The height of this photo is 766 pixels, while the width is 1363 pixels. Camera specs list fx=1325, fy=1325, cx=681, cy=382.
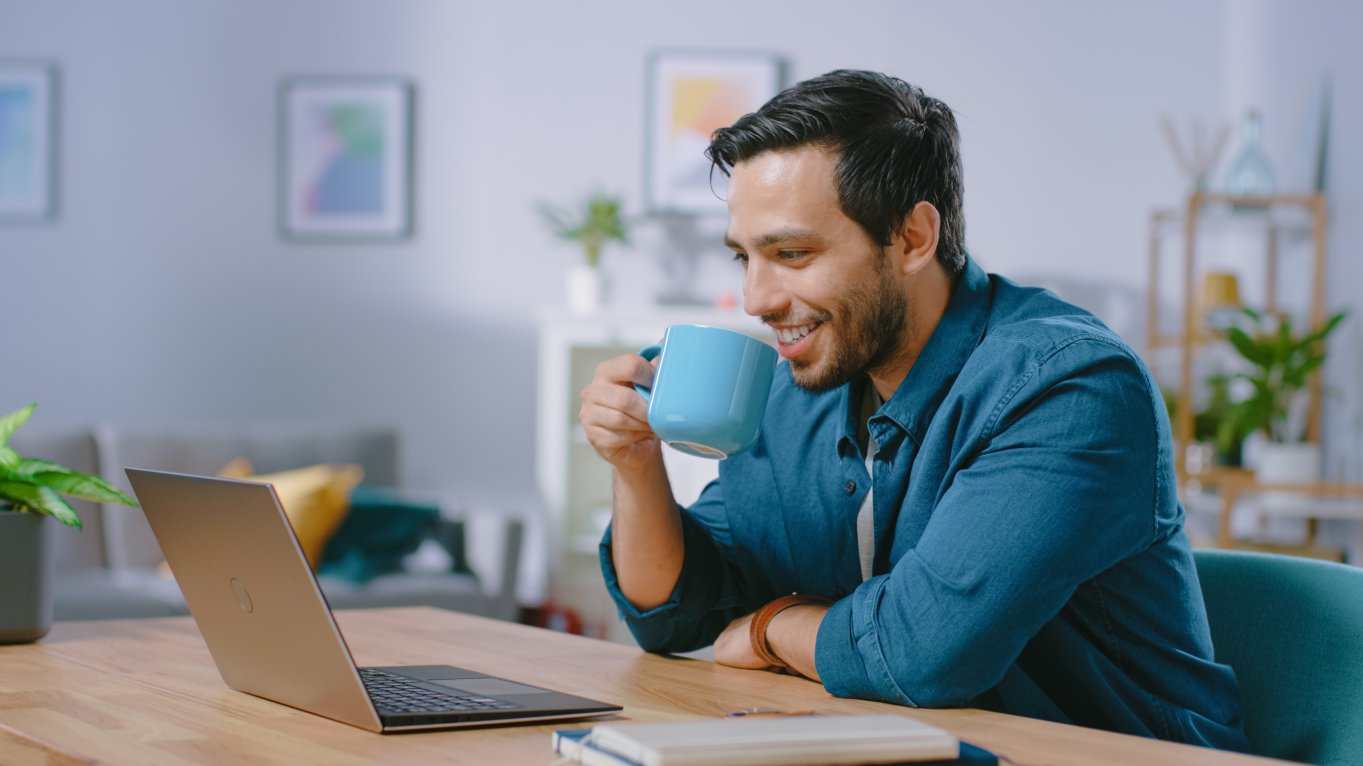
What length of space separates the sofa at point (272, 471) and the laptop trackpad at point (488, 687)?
2.64 meters

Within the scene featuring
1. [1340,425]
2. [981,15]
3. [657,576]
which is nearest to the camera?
[657,576]

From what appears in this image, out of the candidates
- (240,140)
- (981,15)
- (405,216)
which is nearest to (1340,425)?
(981,15)

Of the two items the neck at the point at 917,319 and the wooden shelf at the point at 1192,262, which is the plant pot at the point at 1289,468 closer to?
the wooden shelf at the point at 1192,262

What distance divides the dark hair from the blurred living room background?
3411 millimetres

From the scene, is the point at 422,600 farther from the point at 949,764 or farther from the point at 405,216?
the point at 949,764

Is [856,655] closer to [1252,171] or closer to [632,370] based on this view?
[632,370]

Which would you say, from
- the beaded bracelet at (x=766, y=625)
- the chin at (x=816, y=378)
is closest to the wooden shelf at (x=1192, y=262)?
the chin at (x=816, y=378)

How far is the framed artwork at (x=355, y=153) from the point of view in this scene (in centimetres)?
489

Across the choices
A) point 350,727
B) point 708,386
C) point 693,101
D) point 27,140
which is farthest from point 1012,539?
point 27,140

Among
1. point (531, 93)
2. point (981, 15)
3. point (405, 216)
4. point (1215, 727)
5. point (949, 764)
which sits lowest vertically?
point (1215, 727)

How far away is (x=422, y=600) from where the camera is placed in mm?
3688

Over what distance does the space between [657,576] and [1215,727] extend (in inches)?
20.7

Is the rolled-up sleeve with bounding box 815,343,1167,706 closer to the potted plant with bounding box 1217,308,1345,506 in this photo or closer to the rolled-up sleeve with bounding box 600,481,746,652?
the rolled-up sleeve with bounding box 600,481,746,652

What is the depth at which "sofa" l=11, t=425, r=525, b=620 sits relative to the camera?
12.1 feet
